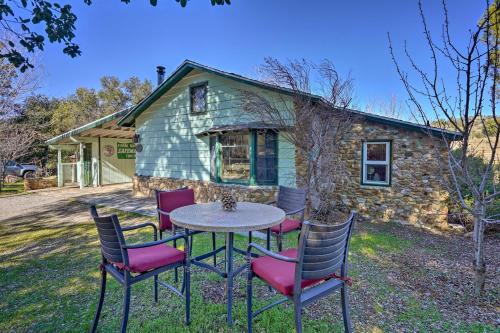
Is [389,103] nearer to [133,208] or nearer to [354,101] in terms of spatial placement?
[354,101]

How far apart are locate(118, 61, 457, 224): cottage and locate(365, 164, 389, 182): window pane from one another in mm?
25

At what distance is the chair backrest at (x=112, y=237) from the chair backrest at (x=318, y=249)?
159 centimetres

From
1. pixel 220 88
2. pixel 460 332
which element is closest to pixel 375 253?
pixel 460 332

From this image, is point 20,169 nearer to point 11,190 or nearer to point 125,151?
point 11,190

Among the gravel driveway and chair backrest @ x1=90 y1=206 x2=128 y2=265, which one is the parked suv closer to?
the gravel driveway

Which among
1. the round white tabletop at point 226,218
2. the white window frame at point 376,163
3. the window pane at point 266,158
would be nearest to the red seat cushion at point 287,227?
the round white tabletop at point 226,218

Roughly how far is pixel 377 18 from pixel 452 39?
6.87 metres

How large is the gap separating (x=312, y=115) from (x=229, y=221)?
4.40 meters

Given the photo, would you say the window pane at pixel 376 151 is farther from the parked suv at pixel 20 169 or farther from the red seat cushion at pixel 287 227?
the parked suv at pixel 20 169

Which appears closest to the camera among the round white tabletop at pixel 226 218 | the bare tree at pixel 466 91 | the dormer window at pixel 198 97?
the round white tabletop at pixel 226 218

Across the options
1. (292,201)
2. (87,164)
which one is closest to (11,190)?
(87,164)

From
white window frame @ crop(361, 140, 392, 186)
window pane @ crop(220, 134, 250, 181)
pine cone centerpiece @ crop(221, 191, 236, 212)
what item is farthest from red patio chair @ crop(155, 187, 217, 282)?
white window frame @ crop(361, 140, 392, 186)

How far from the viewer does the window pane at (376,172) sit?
7324mm

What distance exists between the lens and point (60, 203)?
10070 millimetres
